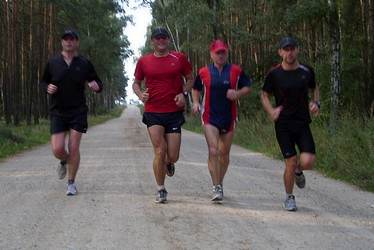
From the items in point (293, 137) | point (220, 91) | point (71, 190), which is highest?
point (220, 91)

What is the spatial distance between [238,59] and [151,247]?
3604cm

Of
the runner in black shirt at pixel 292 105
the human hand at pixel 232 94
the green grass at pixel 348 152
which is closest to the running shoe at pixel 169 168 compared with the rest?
the human hand at pixel 232 94

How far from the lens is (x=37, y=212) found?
7.08 metres

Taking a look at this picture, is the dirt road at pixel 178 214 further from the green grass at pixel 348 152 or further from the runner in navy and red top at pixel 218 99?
the runner in navy and red top at pixel 218 99

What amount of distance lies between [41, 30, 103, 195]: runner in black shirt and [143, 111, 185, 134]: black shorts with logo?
121cm

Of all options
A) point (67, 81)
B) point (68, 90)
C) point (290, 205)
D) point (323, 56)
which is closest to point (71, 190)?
point (68, 90)

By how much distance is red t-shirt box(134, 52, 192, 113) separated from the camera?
24.1 ft

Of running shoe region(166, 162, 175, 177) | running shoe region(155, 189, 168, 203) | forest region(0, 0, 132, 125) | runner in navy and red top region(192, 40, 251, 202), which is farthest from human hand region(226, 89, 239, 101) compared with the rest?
forest region(0, 0, 132, 125)

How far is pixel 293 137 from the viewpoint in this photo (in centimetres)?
707

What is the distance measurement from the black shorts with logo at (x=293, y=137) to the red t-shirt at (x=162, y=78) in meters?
1.37

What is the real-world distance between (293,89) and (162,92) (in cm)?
169

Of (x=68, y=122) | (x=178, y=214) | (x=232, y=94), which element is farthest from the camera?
(x=68, y=122)

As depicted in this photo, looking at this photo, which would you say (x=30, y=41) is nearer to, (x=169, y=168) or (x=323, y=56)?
(x=323, y=56)

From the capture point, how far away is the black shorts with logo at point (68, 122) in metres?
8.15
